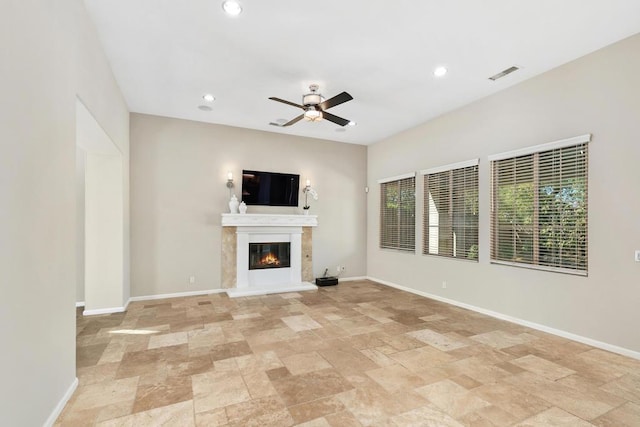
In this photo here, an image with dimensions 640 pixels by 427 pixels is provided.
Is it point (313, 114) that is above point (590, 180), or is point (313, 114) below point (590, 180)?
above

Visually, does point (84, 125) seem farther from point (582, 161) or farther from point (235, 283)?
point (582, 161)

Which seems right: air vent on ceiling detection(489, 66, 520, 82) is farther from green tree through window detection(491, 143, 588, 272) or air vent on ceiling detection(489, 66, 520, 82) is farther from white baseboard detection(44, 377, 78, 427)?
white baseboard detection(44, 377, 78, 427)

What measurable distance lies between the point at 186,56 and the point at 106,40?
2.67 ft

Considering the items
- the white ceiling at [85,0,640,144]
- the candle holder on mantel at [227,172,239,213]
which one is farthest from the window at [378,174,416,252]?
the candle holder on mantel at [227,172,239,213]

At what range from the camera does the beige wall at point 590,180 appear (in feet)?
11.4

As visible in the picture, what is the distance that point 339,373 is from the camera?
3.04 metres

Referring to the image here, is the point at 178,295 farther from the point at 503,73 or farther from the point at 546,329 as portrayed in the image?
the point at 503,73

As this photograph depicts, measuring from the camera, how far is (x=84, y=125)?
3.52 meters

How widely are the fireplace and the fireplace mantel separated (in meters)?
0.46

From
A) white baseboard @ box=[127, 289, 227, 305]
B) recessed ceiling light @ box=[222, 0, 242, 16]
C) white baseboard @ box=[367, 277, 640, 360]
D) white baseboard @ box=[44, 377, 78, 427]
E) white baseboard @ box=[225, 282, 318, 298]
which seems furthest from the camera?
white baseboard @ box=[225, 282, 318, 298]

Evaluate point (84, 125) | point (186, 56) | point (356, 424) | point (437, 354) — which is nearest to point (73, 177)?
point (84, 125)

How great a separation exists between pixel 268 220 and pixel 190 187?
1664 millimetres

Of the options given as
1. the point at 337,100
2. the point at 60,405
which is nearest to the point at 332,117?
the point at 337,100

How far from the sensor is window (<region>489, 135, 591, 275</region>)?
390cm
